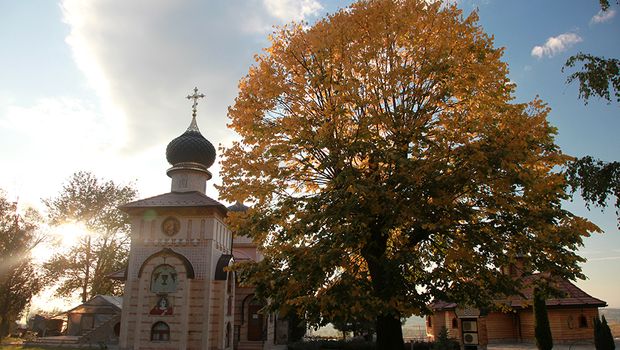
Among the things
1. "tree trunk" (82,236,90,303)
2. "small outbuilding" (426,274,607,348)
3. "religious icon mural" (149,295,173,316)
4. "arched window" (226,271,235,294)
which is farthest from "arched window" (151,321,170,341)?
"tree trunk" (82,236,90,303)

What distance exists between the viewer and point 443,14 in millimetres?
12242

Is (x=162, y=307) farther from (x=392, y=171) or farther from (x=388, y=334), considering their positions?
(x=392, y=171)

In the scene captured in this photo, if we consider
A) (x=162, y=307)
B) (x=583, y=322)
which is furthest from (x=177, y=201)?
(x=583, y=322)

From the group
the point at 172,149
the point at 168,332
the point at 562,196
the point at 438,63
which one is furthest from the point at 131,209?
the point at 562,196

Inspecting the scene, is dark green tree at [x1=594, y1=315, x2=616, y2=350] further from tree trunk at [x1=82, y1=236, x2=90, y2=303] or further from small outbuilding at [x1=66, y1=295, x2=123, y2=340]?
tree trunk at [x1=82, y1=236, x2=90, y2=303]

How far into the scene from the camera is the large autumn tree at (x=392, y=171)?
10242mm

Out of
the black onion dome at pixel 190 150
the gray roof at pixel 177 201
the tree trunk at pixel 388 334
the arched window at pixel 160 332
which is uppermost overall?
the black onion dome at pixel 190 150

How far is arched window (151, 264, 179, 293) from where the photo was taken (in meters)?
22.0

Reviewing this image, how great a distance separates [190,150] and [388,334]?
56.0 ft

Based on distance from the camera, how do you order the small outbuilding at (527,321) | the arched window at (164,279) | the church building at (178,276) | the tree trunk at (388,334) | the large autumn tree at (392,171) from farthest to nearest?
the small outbuilding at (527,321) < the arched window at (164,279) < the church building at (178,276) < the tree trunk at (388,334) < the large autumn tree at (392,171)

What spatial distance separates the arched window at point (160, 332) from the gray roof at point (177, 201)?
5835 mm

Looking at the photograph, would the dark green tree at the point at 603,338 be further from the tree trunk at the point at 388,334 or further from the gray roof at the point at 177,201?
the gray roof at the point at 177,201

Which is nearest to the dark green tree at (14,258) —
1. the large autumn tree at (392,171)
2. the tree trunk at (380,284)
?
the large autumn tree at (392,171)

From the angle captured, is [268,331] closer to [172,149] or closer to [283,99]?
[172,149]
